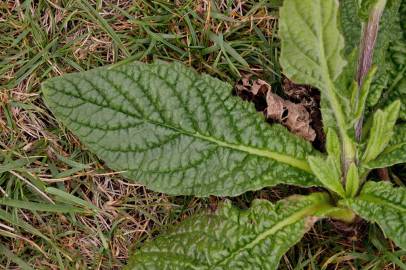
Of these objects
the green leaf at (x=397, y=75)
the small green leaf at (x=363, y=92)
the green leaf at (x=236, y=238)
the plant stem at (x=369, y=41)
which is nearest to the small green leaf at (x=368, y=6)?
the plant stem at (x=369, y=41)

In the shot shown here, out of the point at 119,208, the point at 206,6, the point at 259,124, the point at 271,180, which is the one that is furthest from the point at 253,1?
the point at 119,208

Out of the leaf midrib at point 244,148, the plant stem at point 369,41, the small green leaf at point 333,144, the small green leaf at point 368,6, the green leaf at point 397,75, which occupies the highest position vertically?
the small green leaf at point 368,6

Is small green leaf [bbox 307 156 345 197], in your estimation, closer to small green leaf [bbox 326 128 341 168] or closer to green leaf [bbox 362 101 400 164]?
small green leaf [bbox 326 128 341 168]

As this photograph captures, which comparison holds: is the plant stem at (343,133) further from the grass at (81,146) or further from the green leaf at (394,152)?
the grass at (81,146)

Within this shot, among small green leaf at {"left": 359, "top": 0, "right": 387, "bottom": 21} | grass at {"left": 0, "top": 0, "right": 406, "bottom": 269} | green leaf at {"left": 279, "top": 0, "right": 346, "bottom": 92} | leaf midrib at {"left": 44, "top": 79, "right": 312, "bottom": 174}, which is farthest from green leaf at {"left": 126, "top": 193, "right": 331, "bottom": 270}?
small green leaf at {"left": 359, "top": 0, "right": 387, "bottom": 21}

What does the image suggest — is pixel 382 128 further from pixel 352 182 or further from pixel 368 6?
pixel 368 6

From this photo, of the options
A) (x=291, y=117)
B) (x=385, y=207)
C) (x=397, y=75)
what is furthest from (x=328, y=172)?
(x=397, y=75)

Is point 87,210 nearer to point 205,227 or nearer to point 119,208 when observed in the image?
point 119,208
